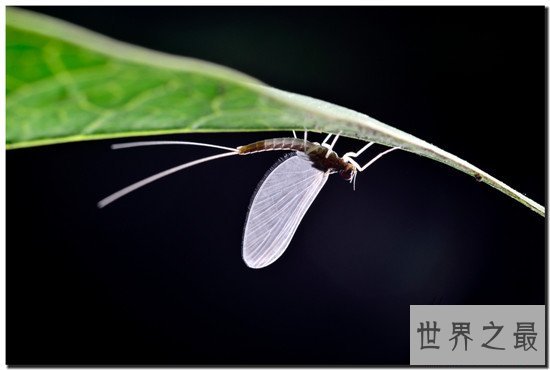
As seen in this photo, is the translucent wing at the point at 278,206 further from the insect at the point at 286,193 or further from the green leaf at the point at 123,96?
the green leaf at the point at 123,96

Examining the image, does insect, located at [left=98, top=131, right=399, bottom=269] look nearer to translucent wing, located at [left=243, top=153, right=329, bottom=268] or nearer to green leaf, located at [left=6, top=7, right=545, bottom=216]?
translucent wing, located at [left=243, top=153, right=329, bottom=268]

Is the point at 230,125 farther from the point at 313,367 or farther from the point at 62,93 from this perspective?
the point at 313,367

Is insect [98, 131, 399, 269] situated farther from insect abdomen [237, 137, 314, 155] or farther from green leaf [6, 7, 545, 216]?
green leaf [6, 7, 545, 216]

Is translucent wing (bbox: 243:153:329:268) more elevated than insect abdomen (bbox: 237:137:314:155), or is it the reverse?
insect abdomen (bbox: 237:137:314:155)

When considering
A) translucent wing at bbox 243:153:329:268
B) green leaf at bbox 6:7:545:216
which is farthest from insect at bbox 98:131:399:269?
green leaf at bbox 6:7:545:216

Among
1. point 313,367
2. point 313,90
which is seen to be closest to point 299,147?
point 313,367

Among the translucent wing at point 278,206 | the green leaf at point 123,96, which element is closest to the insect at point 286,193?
the translucent wing at point 278,206

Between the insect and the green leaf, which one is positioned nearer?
the green leaf
